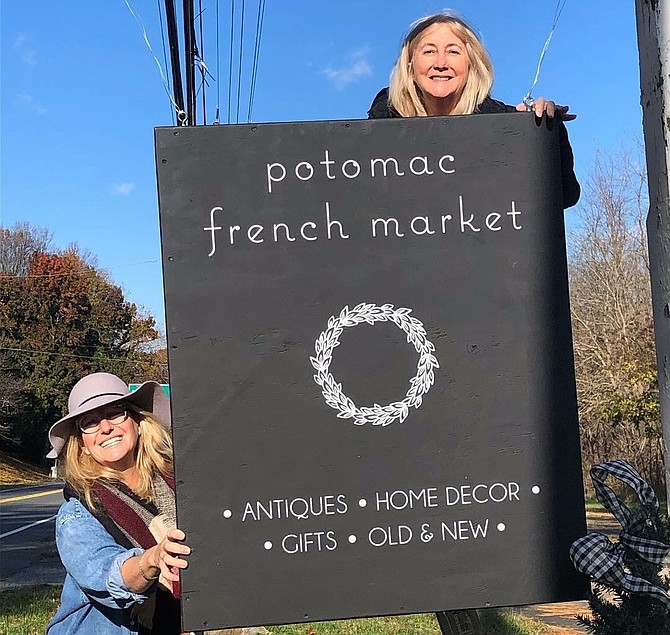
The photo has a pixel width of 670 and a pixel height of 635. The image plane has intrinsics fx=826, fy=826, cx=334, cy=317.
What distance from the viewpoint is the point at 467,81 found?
2311mm

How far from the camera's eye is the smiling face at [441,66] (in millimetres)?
2305

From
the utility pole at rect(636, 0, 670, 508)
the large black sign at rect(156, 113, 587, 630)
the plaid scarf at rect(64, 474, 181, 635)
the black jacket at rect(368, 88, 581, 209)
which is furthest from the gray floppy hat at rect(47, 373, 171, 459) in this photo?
the utility pole at rect(636, 0, 670, 508)

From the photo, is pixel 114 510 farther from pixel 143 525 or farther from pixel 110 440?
pixel 110 440

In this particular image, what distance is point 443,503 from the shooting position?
6.67 ft

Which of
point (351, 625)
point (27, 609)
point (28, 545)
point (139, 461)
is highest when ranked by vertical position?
point (139, 461)

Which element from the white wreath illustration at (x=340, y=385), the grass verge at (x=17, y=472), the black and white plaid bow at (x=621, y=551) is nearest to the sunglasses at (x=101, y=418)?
the white wreath illustration at (x=340, y=385)

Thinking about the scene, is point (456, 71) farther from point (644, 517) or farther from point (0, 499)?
point (0, 499)

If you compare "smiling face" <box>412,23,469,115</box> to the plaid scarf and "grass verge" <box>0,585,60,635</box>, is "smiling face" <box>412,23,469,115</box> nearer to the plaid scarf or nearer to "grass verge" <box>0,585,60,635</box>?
the plaid scarf

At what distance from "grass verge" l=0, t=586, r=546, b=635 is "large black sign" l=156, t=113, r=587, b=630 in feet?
13.0

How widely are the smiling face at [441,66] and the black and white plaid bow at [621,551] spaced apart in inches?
43.9

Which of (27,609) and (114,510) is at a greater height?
(114,510)

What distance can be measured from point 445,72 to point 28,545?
35.8 ft

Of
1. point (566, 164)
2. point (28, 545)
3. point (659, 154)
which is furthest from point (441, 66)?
point (28, 545)

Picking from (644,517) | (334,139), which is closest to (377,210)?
(334,139)
